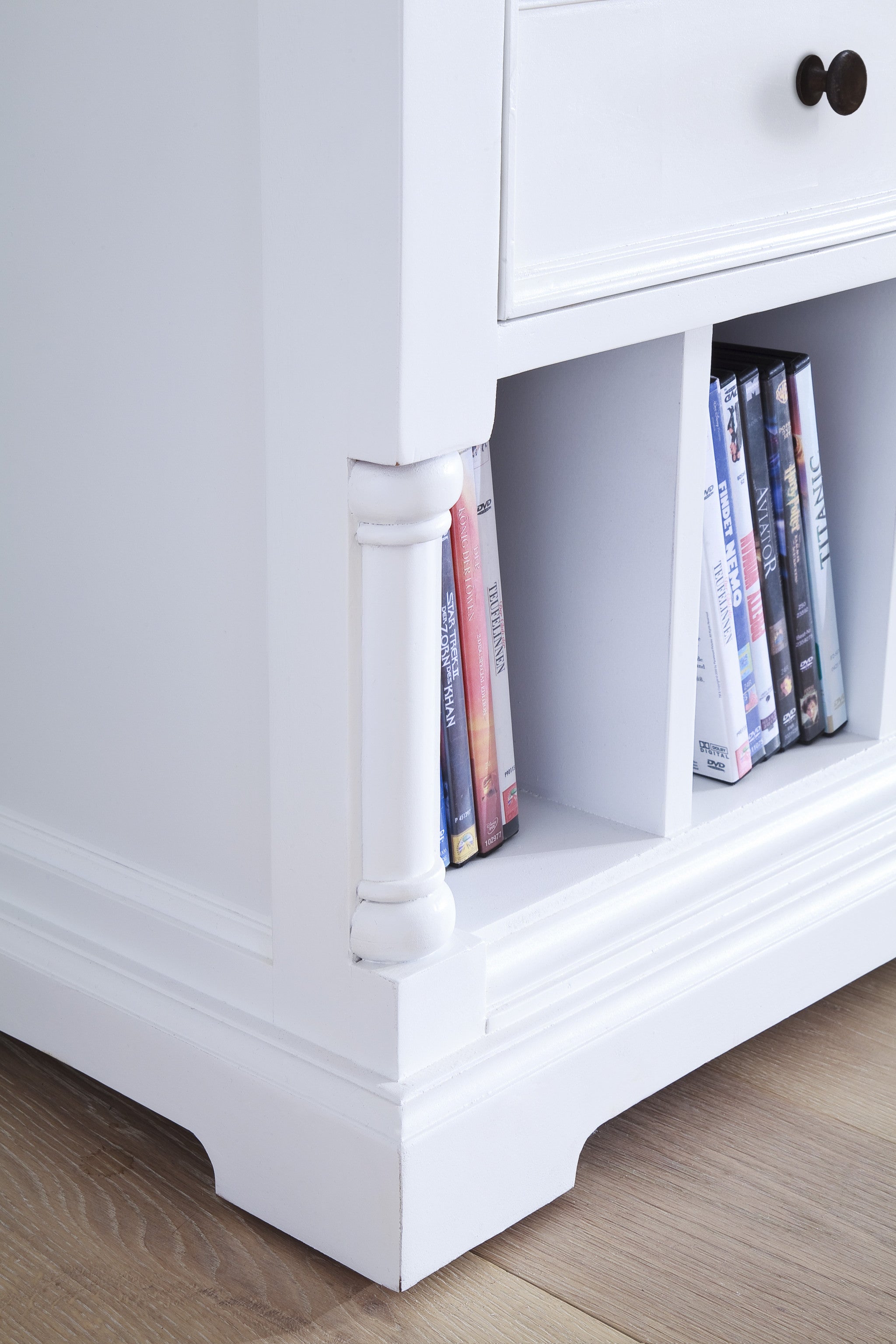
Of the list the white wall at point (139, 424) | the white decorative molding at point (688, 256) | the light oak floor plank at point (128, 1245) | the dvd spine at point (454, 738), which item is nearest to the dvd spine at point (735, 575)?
the white decorative molding at point (688, 256)

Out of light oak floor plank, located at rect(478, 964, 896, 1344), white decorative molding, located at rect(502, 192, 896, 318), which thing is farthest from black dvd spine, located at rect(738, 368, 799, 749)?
light oak floor plank, located at rect(478, 964, 896, 1344)

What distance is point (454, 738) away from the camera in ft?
2.84

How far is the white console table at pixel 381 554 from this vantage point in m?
0.67

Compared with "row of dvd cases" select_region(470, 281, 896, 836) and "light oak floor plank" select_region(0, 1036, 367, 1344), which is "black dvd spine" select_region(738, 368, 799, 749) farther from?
"light oak floor plank" select_region(0, 1036, 367, 1344)

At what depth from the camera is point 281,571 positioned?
73cm

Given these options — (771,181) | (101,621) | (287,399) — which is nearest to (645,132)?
(771,181)

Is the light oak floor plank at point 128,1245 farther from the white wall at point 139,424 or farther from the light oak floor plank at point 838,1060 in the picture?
the light oak floor plank at point 838,1060

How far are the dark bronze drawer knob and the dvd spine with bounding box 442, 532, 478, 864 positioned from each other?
314 millimetres

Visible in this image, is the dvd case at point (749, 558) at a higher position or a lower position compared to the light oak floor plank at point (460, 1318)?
higher

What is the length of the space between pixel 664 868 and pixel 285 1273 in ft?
1.03

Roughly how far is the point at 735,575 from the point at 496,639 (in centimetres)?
19

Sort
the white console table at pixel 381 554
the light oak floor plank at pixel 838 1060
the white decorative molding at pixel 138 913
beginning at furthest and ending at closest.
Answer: the light oak floor plank at pixel 838 1060 → the white decorative molding at pixel 138 913 → the white console table at pixel 381 554

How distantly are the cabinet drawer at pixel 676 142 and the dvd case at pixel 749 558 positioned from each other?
13cm

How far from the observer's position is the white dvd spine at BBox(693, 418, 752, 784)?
3.20 feet
